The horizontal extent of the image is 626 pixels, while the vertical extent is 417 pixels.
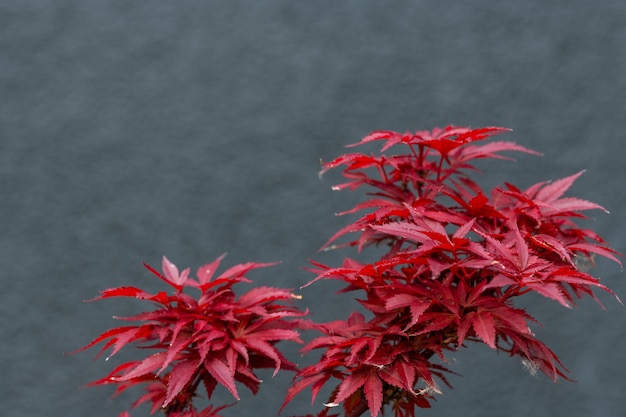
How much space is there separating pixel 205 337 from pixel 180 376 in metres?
0.07

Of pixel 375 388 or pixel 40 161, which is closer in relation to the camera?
pixel 375 388


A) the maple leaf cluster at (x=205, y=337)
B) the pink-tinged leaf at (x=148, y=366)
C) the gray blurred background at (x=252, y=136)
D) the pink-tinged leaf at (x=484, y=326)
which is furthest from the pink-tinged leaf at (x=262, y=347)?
the gray blurred background at (x=252, y=136)

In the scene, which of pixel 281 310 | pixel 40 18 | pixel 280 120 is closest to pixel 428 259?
pixel 281 310

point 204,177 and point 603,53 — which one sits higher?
point 204,177

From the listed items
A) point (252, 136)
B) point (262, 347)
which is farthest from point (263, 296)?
point (252, 136)

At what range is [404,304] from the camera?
112 centimetres

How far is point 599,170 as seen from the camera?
2.11 meters

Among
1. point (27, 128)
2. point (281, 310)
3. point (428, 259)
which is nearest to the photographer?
point (428, 259)

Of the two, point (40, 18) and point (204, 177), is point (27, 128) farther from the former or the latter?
point (204, 177)

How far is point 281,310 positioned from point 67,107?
1.02 meters

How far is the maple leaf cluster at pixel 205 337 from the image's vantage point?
1.18 meters

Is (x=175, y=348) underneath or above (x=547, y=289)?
above

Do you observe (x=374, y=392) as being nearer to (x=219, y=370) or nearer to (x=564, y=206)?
(x=219, y=370)

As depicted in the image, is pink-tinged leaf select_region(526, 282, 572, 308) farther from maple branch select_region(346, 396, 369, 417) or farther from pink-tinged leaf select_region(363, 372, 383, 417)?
maple branch select_region(346, 396, 369, 417)
